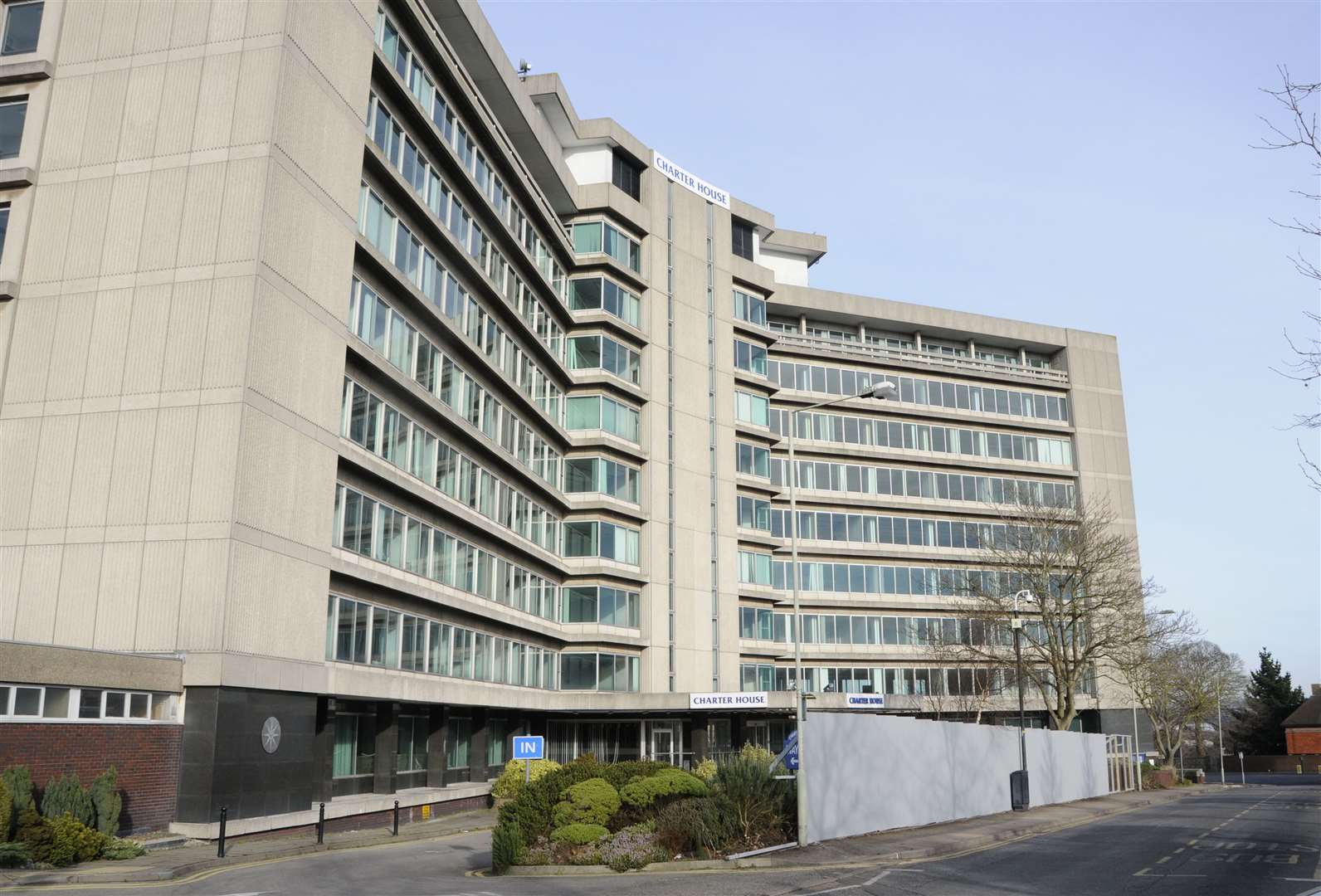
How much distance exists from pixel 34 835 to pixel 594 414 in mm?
38097

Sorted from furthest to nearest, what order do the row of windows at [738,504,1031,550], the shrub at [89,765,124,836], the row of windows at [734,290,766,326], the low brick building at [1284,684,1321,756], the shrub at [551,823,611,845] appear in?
the low brick building at [1284,684,1321,756], the row of windows at [738,504,1031,550], the row of windows at [734,290,766,326], the shrub at [89,765,124,836], the shrub at [551,823,611,845]

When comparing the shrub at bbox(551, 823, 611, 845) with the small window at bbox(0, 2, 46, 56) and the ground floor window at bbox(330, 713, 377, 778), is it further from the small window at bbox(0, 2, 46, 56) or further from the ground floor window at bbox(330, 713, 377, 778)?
the small window at bbox(0, 2, 46, 56)

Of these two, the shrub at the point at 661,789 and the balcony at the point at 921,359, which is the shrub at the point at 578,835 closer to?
the shrub at the point at 661,789

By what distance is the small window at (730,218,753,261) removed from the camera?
68438mm

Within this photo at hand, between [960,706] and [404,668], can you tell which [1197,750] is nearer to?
[960,706]

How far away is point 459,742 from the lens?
4616 centimetres

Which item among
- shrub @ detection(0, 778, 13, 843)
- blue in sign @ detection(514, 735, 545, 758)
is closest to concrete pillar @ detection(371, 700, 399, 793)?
blue in sign @ detection(514, 735, 545, 758)

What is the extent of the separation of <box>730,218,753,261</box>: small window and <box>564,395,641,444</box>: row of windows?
53.4 ft

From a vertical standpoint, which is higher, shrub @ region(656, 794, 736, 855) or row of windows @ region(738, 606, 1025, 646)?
row of windows @ region(738, 606, 1025, 646)

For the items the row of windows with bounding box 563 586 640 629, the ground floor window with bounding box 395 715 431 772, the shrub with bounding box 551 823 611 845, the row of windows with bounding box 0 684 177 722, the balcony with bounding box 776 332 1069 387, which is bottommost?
the shrub with bounding box 551 823 611 845

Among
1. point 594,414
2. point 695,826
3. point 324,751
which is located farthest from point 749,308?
point 695,826

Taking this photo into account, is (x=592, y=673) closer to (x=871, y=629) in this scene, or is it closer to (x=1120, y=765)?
(x=871, y=629)

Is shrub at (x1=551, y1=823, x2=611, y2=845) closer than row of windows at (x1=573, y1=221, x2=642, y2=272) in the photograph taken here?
Yes

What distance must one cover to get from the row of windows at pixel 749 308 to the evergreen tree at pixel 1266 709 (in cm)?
9265
